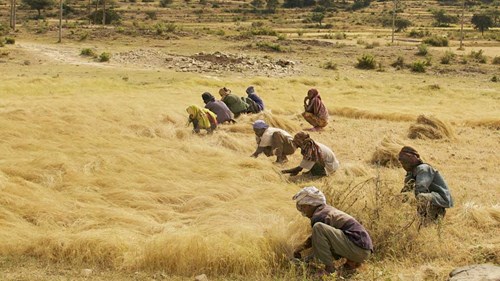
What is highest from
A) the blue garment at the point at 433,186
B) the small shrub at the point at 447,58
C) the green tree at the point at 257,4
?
the green tree at the point at 257,4

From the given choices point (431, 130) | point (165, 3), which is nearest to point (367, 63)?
point (431, 130)

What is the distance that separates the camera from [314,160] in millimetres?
9492

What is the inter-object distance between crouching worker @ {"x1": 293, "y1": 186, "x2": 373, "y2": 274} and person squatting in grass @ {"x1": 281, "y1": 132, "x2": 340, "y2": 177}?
3.45 metres

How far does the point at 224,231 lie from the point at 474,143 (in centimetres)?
791

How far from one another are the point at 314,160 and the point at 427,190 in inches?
102

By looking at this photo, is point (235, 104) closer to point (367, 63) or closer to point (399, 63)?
point (367, 63)

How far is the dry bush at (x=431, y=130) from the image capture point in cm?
1286

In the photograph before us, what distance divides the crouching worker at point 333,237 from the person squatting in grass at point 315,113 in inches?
304

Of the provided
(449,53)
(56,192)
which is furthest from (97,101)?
(449,53)

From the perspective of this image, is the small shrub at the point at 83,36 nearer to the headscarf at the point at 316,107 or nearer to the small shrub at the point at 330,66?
the small shrub at the point at 330,66

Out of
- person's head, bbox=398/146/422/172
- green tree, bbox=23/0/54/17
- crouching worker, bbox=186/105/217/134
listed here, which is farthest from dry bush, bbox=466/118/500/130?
green tree, bbox=23/0/54/17

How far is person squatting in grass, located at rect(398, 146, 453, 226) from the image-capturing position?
274 inches

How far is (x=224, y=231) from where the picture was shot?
21.7ft

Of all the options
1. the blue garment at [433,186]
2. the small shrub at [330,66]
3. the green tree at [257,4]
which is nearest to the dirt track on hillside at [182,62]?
the small shrub at [330,66]
